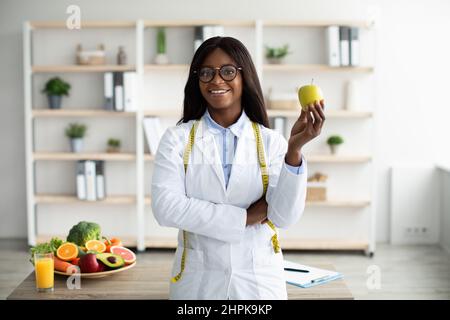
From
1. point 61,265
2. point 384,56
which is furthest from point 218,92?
point 384,56

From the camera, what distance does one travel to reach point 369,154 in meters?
4.71

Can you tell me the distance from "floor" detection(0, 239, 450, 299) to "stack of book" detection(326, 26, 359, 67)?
1.43 meters

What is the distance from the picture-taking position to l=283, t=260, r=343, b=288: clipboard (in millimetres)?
1940

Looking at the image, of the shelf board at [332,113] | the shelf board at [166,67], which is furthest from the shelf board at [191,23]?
the shelf board at [332,113]

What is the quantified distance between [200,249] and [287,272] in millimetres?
595

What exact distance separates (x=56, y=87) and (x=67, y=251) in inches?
107

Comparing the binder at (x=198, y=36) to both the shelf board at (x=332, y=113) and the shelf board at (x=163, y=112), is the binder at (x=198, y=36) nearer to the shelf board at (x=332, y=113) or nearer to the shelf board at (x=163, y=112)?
the shelf board at (x=163, y=112)

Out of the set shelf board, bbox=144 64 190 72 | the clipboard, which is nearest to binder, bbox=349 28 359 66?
shelf board, bbox=144 64 190 72

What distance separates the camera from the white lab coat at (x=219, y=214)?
152 centimetres

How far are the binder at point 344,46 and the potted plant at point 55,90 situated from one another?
6.89ft

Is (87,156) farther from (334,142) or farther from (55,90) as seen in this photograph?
(334,142)
